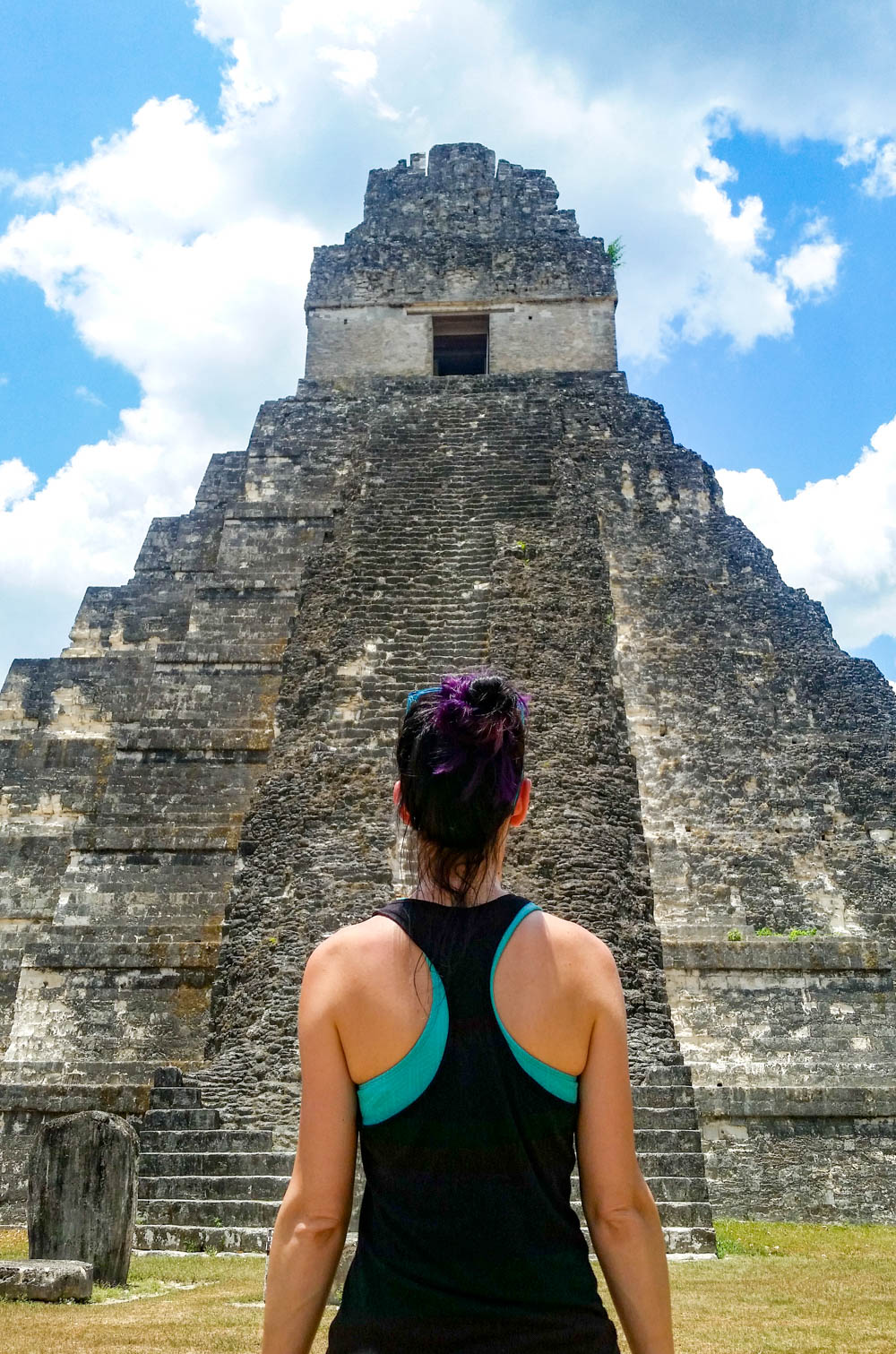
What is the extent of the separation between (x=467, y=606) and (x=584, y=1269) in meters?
10.8

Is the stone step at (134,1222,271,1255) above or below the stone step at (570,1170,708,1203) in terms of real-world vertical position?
below

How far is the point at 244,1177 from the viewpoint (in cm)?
768

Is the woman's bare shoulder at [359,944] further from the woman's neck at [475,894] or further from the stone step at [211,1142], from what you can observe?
the stone step at [211,1142]

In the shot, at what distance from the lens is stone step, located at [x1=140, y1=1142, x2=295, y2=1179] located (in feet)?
25.3

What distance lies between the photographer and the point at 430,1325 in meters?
1.70

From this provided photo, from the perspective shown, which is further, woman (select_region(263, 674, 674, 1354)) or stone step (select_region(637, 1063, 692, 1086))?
stone step (select_region(637, 1063, 692, 1086))

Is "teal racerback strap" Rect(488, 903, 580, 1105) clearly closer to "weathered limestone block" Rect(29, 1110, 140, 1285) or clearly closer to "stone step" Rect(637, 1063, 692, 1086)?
"weathered limestone block" Rect(29, 1110, 140, 1285)

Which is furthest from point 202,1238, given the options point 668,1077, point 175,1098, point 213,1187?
point 668,1077

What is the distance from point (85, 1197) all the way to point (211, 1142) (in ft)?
6.52

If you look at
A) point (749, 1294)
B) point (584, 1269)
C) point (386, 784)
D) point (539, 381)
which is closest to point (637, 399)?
point (539, 381)

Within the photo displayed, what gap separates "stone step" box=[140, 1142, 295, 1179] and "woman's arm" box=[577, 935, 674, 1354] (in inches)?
251

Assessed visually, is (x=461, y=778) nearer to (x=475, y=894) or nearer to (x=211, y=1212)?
(x=475, y=894)

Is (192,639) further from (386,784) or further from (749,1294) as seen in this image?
(749,1294)

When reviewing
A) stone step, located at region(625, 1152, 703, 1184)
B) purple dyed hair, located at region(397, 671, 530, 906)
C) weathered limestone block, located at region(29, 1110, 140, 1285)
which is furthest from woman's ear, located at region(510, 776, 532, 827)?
stone step, located at region(625, 1152, 703, 1184)
